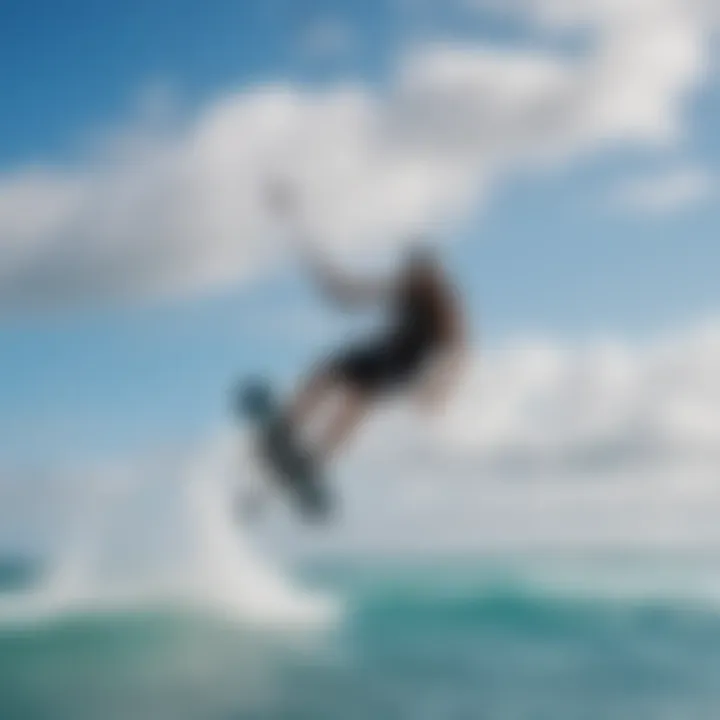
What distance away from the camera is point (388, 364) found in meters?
10.1

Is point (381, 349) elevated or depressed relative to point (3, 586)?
depressed

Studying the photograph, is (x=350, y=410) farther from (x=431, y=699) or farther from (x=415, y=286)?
(x=431, y=699)

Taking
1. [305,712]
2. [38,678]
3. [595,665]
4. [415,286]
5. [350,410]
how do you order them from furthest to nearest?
1. [595,665]
2. [38,678]
3. [305,712]
4. [350,410]
5. [415,286]

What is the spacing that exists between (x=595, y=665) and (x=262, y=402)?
2630 cm

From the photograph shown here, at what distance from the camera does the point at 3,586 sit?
43125mm

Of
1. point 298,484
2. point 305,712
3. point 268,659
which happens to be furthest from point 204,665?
point 298,484

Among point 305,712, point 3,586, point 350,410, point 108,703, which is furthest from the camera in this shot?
point 3,586

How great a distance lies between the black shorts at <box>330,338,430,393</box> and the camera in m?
10.1

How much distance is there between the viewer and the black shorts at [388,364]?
33.1 ft

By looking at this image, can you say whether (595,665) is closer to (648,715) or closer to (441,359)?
(648,715)

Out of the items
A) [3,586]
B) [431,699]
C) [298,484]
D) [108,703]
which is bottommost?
[298,484]

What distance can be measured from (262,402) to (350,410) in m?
0.88

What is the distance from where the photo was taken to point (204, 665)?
108 ft

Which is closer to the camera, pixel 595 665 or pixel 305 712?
pixel 305 712
